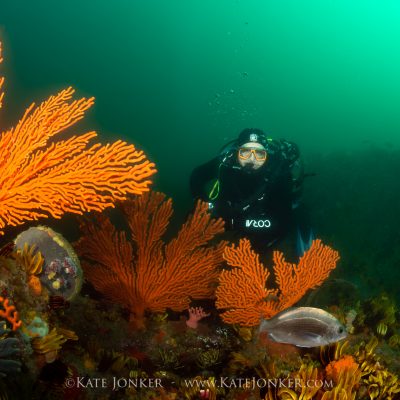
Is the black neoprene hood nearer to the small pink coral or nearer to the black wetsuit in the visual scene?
the black wetsuit

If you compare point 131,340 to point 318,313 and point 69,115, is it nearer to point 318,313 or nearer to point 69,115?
point 318,313

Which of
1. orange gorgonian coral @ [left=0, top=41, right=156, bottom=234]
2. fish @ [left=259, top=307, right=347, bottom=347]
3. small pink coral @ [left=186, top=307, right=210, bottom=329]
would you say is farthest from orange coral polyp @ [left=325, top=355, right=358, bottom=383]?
orange gorgonian coral @ [left=0, top=41, right=156, bottom=234]

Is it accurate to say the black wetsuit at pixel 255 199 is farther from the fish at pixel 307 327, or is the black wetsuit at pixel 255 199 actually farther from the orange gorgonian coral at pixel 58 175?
the orange gorgonian coral at pixel 58 175

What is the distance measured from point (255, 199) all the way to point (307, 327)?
385 cm

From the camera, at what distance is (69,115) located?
3141 millimetres

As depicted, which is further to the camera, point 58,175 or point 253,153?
point 253,153

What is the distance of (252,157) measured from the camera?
7133 mm

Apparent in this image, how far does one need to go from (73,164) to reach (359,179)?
64.5 feet

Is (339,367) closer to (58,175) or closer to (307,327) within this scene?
(307,327)

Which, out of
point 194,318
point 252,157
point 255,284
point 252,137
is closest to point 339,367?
point 255,284

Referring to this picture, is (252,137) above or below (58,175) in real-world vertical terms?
above

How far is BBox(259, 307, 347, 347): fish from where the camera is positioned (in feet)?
10.7

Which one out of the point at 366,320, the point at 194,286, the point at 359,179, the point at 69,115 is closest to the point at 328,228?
the point at 359,179

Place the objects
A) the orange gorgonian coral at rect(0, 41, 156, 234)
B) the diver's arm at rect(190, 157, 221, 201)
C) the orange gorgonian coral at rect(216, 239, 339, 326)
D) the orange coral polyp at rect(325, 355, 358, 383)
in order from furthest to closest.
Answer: the diver's arm at rect(190, 157, 221, 201), the orange gorgonian coral at rect(216, 239, 339, 326), the orange coral polyp at rect(325, 355, 358, 383), the orange gorgonian coral at rect(0, 41, 156, 234)
